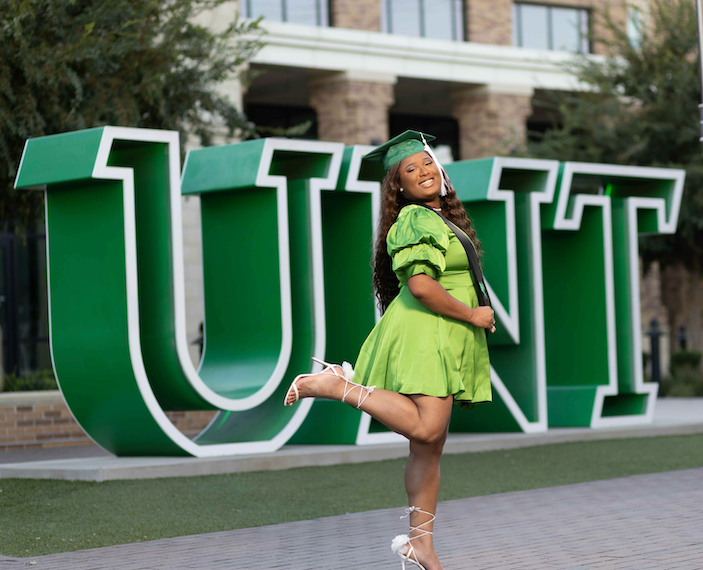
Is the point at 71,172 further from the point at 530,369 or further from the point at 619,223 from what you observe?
the point at 619,223

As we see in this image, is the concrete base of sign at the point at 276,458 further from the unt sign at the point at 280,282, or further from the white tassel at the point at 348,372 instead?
the white tassel at the point at 348,372

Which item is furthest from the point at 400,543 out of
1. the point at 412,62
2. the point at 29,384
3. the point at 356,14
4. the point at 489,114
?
the point at 489,114

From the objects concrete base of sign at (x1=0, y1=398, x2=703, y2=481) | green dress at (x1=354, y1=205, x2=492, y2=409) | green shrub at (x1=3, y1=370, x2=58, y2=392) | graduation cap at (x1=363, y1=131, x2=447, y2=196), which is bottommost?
concrete base of sign at (x1=0, y1=398, x2=703, y2=481)

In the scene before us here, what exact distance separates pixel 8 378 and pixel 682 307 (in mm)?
21143

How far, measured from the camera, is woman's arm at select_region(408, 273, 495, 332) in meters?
4.84

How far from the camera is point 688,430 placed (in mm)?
12766

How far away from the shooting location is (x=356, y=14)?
2475cm

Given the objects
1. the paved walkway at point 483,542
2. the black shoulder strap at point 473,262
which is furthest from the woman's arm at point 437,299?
the paved walkway at point 483,542

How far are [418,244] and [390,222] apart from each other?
388 mm

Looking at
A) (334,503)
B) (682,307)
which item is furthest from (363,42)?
(334,503)

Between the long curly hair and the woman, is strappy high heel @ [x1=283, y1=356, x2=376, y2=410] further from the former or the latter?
the long curly hair

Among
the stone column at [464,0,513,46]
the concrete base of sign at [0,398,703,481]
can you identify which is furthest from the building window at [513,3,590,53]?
the concrete base of sign at [0,398,703,481]

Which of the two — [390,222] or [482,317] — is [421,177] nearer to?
[390,222]

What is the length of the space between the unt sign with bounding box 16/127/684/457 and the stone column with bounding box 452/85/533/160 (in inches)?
511
